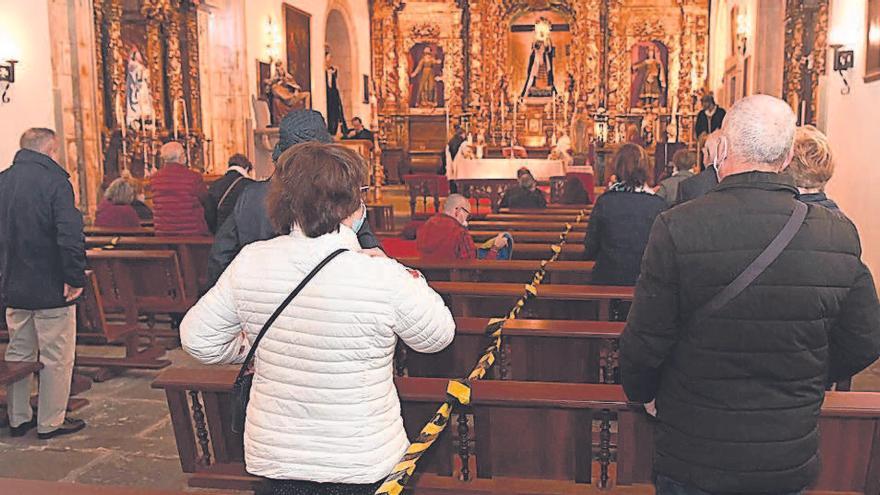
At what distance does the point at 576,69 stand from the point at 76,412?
18.2 meters

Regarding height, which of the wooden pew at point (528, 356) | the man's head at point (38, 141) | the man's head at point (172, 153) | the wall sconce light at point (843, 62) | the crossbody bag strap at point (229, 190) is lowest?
the wooden pew at point (528, 356)

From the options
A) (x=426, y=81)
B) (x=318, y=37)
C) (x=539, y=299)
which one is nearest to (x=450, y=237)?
(x=539, y=299)

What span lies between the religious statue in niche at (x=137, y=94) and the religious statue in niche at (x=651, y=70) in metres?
12.6

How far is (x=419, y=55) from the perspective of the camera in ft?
71.2

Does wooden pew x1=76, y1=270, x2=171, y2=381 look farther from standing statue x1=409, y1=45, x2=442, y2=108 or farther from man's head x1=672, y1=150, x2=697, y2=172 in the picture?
standing statue x1=409, y1=45, x2=442, y2=108

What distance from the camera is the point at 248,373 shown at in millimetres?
2363

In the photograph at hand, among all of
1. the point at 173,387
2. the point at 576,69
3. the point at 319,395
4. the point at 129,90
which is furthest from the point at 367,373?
the point at 576,69

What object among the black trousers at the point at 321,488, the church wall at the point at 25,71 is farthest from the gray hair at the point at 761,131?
the church wall at the point at 25,71

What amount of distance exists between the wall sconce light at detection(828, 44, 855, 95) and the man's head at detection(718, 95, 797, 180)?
765cm

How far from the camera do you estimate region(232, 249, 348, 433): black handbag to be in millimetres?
2023

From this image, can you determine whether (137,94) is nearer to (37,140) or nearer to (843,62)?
(37,140)

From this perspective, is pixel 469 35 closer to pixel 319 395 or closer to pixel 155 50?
pixel 155 50

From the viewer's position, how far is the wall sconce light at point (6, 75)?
29.4ft

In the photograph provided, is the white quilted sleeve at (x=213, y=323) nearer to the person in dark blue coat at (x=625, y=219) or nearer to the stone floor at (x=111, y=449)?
the stone floor at (x=111, y=449)
